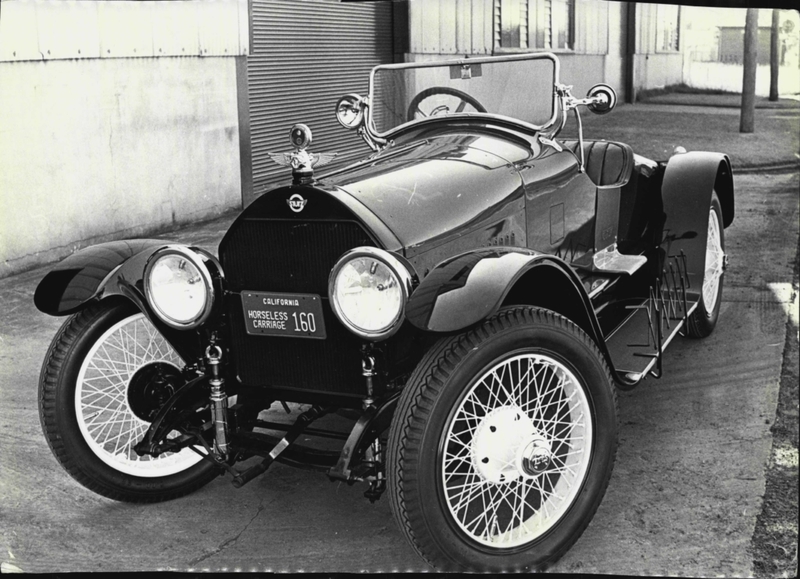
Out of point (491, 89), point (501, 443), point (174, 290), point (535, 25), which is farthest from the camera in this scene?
point (535, 25)

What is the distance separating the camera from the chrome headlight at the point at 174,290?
9.48 feet

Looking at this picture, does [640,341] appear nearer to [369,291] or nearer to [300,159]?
[369,291]

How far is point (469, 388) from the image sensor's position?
2555mm

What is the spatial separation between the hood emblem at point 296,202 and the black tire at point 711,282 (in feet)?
8.66

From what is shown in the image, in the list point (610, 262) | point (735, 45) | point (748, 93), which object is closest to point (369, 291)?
point (610, 262)

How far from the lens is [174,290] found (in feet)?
9.56

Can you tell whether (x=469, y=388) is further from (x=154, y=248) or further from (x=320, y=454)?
(x=154, y=248)

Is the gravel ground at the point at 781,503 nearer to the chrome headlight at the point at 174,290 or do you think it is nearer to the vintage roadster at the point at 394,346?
the vintage roadster at the point at 394,346

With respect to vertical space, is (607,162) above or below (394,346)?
above

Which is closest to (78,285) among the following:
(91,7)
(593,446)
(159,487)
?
(159,487)

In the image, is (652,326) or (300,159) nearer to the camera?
(300,159)

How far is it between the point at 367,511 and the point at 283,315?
784 mm

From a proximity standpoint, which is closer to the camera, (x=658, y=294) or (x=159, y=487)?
(x=159, y=487)

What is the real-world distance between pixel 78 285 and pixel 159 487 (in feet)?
2.61
